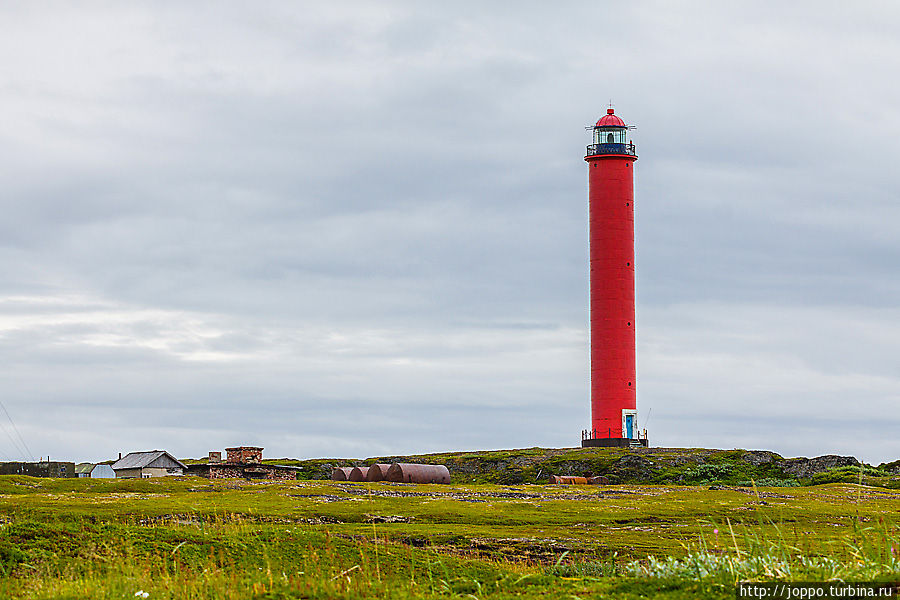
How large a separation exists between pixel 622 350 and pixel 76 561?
70040mm

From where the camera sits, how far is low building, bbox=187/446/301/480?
7156cm

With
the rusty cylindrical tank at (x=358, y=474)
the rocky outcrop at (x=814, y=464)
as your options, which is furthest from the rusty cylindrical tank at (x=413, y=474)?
the rocky outcrop at (x=814, y=464)

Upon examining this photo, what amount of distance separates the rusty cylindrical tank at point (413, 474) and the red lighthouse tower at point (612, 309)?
24507mm

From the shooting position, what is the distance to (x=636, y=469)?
79188 millimetres

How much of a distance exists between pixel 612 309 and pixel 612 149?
13669 millimetres

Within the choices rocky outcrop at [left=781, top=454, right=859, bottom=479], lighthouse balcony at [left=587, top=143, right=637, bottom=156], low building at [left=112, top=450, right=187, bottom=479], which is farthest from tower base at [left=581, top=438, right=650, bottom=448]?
low building at [left=112, top=450, right=187, bottom=479]

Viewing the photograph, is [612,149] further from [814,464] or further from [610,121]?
[814,464]

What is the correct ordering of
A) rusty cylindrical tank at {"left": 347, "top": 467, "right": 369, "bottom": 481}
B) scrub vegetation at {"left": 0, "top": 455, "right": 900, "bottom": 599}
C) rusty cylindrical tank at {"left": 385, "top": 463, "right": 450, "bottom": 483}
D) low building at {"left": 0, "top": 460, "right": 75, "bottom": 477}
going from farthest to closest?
1. low building at {"left": 0, "top": 460, "right": 75, "bottom": 477}
2. rusty cylindrical tank at {"left": 347, "top": 467, "right": 369, "bottom": 481}
3. rusty cylindrical tank at {"left": 385, "top": 463, "right": 450, "bottom": 483}
4. scrub vegetation at {"left": 0, "top": 455, "right": 900, "bottom": 599}

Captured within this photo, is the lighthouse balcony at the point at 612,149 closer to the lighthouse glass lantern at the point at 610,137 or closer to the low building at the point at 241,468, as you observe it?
the lighthouse glass lantern at the point at 610,137

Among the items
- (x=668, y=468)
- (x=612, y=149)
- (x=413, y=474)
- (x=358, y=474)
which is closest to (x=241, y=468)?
(x=358, y=474)

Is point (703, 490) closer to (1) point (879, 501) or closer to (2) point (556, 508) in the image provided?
(1) point (879, 501)

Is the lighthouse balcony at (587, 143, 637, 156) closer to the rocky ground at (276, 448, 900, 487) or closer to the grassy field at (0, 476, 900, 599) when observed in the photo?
the rocky ground at (276, 448, 900, 487)

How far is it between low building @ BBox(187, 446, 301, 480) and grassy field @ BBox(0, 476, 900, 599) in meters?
9.72

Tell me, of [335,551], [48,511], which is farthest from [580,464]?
[335,551]
